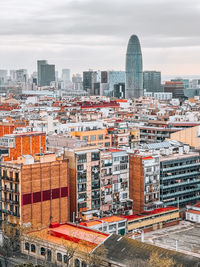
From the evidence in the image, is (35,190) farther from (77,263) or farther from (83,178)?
(77,263)

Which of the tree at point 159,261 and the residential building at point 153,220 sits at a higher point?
the tree at point 159,261

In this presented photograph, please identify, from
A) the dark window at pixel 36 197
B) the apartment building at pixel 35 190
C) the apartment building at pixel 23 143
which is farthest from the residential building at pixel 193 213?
the dark window at pixel 36 197

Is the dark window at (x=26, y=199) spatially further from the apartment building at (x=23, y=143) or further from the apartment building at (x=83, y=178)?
the apartment building at (x=23, y=143)

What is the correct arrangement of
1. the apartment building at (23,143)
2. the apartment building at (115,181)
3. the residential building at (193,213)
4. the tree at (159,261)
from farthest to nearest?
the residential building at (193,213) < the apartment building at (23,143) < the apartment building at (115,181) < the tree at (159,261)

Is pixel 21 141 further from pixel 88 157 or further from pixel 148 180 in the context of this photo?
pixel 148 180

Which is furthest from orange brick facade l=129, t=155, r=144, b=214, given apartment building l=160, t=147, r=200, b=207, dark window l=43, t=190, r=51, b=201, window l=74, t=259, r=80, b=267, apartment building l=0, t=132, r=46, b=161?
window l=74, t=259, r=80, b=267

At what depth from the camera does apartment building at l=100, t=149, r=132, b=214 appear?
8044cm

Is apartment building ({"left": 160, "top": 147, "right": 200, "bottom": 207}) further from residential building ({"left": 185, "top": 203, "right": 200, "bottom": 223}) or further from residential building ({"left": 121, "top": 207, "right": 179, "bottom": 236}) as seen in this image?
residential building ({"left": 121, "top": 207, "right": 179, "bottom": 236})

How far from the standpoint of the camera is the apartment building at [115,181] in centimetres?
8044

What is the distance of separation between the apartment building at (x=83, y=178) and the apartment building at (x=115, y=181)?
1.46 metres

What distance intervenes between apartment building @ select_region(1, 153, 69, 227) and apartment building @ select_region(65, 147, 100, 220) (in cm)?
273

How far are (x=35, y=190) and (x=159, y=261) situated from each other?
21927 millimetres

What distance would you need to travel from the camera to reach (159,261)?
54.4 metres

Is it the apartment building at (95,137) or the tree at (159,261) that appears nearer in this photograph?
the tree at (159,261)
